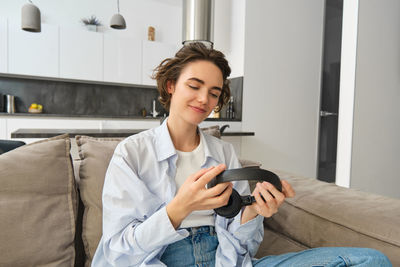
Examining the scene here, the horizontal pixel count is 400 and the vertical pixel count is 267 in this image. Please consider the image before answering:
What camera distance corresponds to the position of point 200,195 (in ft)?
2.35

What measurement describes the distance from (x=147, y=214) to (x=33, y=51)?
11.6ft

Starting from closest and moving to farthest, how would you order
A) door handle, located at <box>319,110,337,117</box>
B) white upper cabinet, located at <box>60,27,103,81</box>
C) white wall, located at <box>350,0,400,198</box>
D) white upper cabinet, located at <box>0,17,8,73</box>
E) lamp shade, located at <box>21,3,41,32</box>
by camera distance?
1. white wall, located at <box>350,0,400,198</box>
2. lamp shade, located at <box>21,3,41,32</box>
3. white upper cabinet, located at <box>0,17,8,73</box>
4. white upper cabinet, located at <box>60,27,103,81</box>
5. door handle, located at <box>319,110,337,117</box>

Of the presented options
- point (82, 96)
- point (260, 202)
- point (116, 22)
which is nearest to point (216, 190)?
point (260, 202)

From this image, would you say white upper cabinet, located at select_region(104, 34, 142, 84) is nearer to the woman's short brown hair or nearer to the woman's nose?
the woman's short brown hair

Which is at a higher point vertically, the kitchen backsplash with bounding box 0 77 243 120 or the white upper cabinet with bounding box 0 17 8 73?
the white upper cabinet with bounding box 0 17 8 73

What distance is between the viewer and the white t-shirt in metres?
0.95

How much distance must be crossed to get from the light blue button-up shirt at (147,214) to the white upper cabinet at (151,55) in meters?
3.32

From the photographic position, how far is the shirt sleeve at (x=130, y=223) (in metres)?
0.76

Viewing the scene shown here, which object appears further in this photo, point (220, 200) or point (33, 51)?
point (33, 51)

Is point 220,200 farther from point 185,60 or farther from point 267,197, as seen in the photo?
point 185,60

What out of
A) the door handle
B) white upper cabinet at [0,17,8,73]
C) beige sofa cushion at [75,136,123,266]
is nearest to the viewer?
beige sofa cushion at [75,136,123,266]

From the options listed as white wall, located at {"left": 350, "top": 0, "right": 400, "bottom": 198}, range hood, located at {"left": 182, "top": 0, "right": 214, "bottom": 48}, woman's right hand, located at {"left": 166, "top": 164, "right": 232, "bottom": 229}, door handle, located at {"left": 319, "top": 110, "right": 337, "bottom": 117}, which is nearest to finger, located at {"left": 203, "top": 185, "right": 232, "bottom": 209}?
woman's right hand, located at {"left": 166, "top": 164, "right": 232, "bottom": 229}

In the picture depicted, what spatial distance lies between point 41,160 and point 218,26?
A: 10.8 feet

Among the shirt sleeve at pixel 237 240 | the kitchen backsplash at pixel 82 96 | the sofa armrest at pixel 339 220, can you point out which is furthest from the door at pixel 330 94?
the shirt sleeve at pixel 237 240
